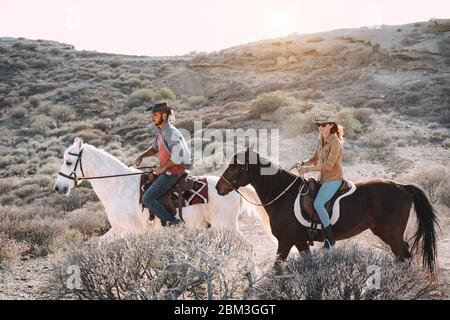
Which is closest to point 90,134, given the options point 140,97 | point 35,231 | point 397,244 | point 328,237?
point 140,97

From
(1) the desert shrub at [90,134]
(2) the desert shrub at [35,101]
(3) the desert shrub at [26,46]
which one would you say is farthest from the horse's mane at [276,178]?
A: (3) the desert shrub at [26,46]

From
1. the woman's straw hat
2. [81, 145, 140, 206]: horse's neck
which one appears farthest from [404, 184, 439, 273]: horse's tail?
[81, 145, 140, 206]: horse's neck

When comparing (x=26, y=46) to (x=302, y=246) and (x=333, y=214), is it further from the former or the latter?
(x=333, y=214)

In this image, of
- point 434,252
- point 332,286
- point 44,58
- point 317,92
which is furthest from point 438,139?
point 44,58

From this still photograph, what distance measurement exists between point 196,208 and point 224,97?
3202 centimetres

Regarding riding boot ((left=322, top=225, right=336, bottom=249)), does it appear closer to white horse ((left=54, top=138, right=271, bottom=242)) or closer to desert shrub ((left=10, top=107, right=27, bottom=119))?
white horse ((left=54, top=138, right=271, bottom=242))

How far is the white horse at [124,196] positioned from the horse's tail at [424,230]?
2.45 m

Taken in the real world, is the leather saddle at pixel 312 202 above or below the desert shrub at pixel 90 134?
above

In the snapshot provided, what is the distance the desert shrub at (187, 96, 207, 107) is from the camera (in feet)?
127

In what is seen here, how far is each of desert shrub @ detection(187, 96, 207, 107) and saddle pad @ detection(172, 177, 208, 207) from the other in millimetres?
30695

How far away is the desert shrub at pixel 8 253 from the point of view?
9.05 meters

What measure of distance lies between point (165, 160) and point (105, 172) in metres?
Answer: 1.16

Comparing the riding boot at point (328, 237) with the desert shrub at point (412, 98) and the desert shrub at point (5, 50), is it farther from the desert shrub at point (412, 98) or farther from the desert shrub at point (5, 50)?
the desert shrub at point (5, 50)

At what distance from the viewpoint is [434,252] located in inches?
275
